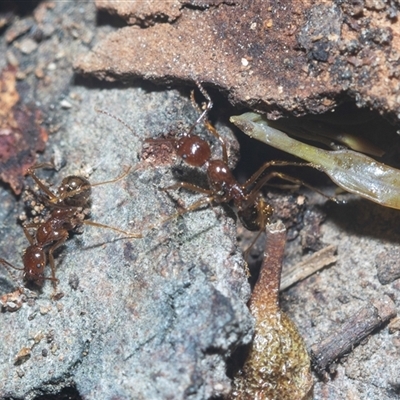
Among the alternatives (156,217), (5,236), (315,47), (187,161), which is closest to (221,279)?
(156,217)

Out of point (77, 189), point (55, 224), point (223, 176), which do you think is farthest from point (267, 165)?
point (55, 224)

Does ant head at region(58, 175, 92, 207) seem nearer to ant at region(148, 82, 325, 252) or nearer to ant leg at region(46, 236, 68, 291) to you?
ant leg at region(46, 236, 68, 291)

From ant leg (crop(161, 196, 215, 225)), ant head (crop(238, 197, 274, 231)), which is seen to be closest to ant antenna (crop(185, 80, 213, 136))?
ant leg (crop(161, 196, 215, 225))

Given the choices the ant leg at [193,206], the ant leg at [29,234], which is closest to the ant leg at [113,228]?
the ant leg at [193,206]

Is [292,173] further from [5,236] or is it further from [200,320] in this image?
[5,236]

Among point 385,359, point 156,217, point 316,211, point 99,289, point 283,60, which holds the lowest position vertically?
point 385,359

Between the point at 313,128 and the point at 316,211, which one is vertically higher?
the point at 313,128
